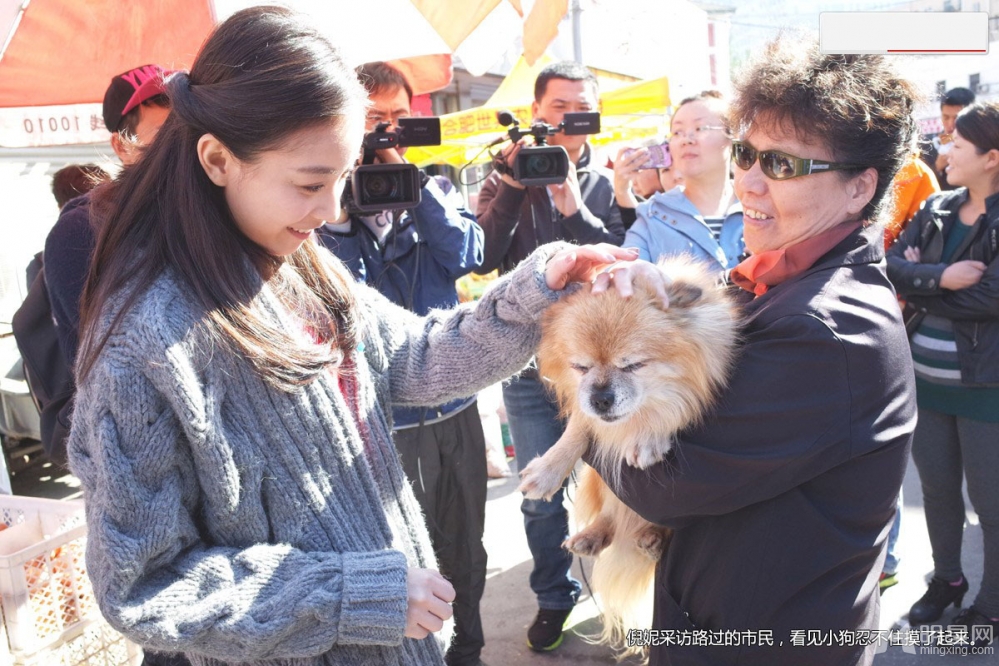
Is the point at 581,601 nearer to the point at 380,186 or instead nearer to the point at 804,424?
the point at 380,186

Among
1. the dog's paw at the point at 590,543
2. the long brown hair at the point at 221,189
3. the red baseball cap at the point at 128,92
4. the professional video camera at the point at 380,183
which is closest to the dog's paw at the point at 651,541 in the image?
the dog's paw at the point at 590,543

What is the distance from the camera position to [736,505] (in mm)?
1530

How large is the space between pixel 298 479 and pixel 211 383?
243mm

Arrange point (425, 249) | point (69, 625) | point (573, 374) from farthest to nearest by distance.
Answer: point (425, 249), point (69, 625), point (573, 374)

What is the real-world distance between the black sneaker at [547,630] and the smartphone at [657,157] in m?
2.18

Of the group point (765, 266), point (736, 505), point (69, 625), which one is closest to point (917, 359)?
point (765, 266)

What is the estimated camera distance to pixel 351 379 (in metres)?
1.61

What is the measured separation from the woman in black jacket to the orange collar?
2.25 m

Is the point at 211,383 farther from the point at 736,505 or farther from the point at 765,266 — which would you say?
the point at 765,266

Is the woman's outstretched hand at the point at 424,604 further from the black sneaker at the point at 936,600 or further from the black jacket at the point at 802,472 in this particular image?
the black sneaker at the point at 936,600

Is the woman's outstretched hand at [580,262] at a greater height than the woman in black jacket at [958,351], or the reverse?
the woman's outstretched hand at [580,262]

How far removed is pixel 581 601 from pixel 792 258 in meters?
2.90

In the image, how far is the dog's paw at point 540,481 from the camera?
6.99ft
